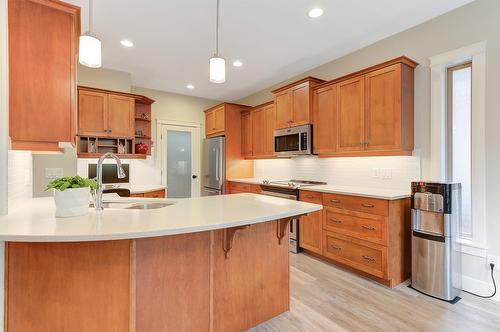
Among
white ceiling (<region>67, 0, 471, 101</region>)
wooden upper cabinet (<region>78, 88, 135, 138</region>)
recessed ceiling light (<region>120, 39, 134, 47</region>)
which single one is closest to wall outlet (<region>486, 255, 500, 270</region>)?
white ceiling (<region>67, 0, 471, 101</region>)

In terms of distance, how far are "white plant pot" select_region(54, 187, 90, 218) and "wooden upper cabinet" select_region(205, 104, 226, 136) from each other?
147 inches

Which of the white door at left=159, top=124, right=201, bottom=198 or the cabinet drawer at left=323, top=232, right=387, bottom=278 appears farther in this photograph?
the white door at left=159, top=124, right=201, bottom=198

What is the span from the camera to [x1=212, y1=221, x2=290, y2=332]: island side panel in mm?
1692

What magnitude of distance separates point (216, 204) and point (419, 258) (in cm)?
208

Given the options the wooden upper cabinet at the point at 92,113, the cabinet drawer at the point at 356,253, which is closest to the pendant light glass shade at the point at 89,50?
the wooden upper cabinet at the point at 92,113

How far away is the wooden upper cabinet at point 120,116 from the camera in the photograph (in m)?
3.90

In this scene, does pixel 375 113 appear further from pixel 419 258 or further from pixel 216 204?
pixel 216 204

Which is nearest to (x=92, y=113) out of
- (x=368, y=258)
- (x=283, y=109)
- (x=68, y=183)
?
(x=68, y=183)

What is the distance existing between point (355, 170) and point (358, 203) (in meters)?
0.83

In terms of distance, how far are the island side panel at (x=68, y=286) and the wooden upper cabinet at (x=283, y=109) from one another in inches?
124

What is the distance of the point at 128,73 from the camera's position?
13.8 ft

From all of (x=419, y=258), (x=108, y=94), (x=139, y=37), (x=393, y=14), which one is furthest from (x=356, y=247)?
(x=108, y=94)

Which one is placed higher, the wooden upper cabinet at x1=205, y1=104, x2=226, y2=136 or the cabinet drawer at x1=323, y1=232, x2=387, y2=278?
the wooden upper cabinet at x1=205, y1=104, x2=226, y2=136

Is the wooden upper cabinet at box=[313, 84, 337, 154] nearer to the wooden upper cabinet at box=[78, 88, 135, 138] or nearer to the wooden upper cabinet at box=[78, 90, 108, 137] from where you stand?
the wooden upper cabinet at box=[78, 88, 135, 138]
